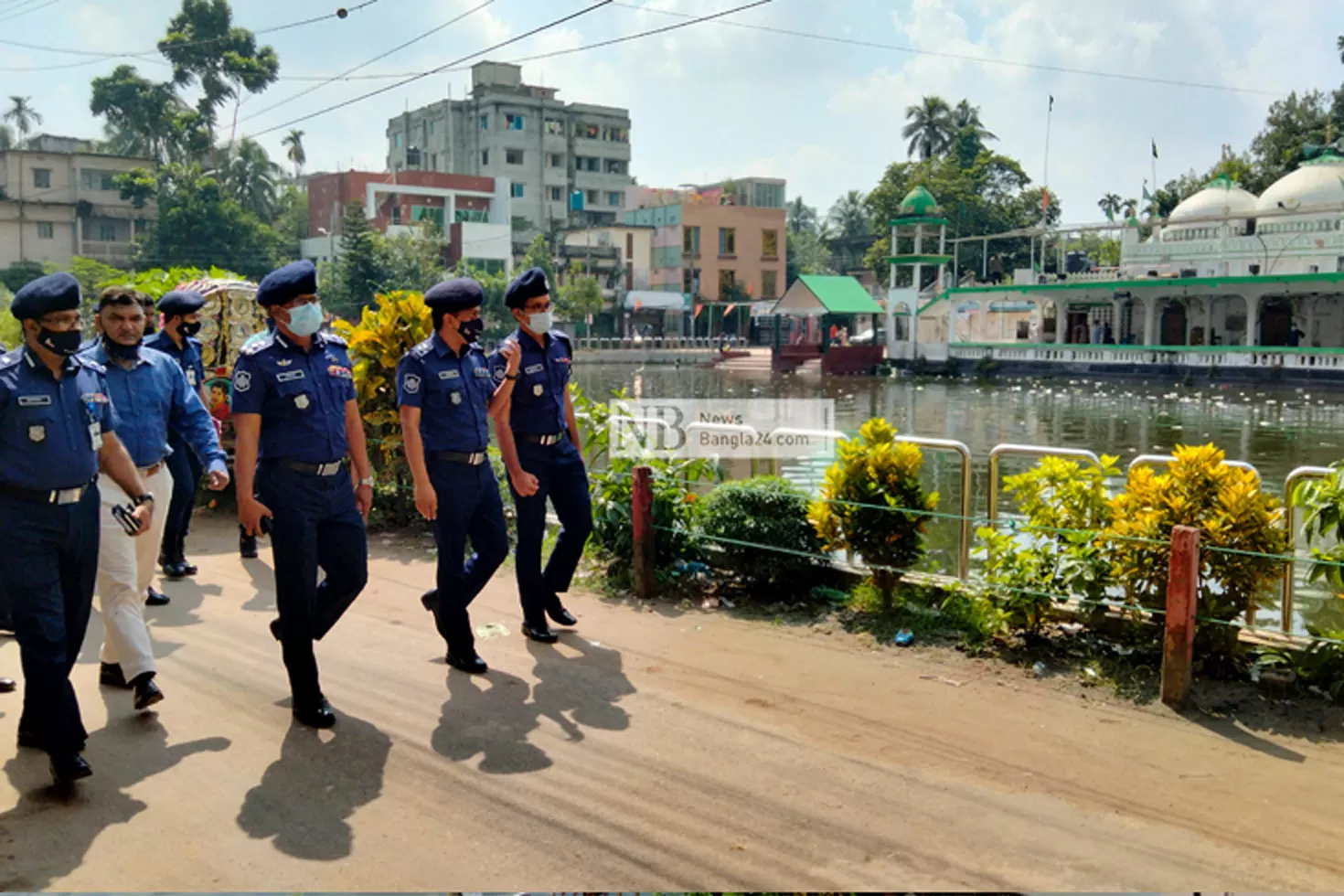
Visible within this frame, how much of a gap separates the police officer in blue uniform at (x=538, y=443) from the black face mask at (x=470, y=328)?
1.07ft

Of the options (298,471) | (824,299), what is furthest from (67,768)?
(824,299)

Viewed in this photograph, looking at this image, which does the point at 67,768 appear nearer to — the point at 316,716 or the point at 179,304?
the point at 316,716

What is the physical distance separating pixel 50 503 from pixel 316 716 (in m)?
1.31

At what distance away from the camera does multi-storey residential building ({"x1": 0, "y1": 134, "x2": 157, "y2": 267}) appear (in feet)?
174

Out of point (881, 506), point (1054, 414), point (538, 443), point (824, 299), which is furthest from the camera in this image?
point (824, 299)

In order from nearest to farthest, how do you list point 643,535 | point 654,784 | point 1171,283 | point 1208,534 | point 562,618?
point 654,784 < point 1208,534 < point 562,618 < point 643,535 < point 1171,283

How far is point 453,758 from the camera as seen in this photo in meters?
4.32

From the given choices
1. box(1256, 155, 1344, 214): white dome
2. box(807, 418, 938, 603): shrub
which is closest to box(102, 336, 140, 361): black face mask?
box(807, 418, 938, 603): shrub

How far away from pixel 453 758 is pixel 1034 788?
2.16m

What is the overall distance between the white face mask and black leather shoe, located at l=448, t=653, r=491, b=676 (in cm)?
169

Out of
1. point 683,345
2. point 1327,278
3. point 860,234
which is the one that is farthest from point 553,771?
point 860,234

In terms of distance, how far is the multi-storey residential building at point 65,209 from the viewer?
5297 centimetres

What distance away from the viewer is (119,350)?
210 inches

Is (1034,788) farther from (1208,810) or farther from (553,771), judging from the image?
(553,771)
